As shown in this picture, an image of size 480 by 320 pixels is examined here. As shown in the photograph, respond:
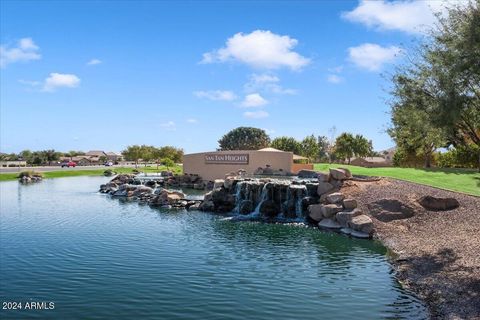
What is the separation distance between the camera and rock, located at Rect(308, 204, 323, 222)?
31.8 metres

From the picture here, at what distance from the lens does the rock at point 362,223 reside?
26770mm

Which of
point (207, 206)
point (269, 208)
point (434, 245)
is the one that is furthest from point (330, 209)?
point (207, 206)

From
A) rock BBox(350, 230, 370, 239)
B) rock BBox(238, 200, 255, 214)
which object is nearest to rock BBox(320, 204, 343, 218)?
rock BBox(350, 230, 370, 239)

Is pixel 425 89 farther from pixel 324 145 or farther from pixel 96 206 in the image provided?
pixel 324 145

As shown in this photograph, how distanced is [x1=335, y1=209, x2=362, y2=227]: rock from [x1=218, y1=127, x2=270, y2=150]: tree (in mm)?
125670

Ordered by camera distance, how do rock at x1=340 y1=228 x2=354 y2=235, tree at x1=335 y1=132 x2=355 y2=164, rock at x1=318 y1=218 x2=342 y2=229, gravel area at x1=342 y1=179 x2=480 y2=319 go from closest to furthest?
gravel area at x1=342 y1=179 x2=480 y2=319 → rock at x1=340 y1=228 x2=354 y2=235 → rock at x1=318 y1=218 x2=342 y2=229 → tree at x1=335 y1=132 x2=355 y2=164

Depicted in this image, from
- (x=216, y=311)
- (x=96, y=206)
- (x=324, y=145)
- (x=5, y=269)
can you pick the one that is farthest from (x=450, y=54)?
(x=324, y=145)

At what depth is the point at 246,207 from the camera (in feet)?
125

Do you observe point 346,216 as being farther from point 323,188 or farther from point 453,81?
point 453,81

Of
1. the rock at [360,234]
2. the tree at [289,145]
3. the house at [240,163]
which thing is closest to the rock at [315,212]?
the rock at [360,234]

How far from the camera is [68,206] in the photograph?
41438 millimetres

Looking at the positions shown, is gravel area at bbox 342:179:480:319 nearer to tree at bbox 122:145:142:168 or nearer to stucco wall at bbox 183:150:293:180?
stucco wall at bbox 183:150:293:180

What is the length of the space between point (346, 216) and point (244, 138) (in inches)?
5248

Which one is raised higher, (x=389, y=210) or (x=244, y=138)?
(x=244, y=138)
